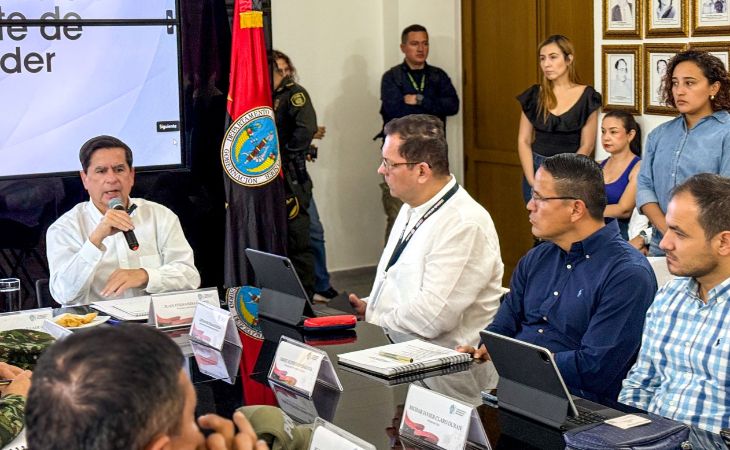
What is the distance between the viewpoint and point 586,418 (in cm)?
228

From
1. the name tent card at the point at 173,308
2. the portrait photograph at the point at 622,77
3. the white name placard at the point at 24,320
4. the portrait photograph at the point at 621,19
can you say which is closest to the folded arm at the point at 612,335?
the name tent card at the point at 173,308

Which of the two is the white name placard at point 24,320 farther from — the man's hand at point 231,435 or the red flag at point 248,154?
the red flag at point 248,154

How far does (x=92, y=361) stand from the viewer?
1359 millimetres

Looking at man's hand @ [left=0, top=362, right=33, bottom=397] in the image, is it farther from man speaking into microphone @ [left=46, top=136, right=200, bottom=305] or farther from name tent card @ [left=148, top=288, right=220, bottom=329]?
man speaking into microphone @ [left=46, top=136, right=200, bottom=305]

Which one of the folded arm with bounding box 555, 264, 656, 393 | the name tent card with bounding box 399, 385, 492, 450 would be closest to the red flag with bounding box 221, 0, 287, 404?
the folded arm with bounding box 555, 264, 656, 393

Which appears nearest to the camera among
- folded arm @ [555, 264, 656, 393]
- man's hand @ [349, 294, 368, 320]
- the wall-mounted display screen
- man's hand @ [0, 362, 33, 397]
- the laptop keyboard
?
the laptop keyboard

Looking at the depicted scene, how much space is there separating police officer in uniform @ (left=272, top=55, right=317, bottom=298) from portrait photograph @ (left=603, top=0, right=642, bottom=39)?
1791mm

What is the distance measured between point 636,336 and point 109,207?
1939mm

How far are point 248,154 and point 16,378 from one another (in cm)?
313

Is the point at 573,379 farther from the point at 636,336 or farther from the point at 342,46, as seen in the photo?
the point at 342,46

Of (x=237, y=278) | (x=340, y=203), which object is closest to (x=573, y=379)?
(x=237, y=278)

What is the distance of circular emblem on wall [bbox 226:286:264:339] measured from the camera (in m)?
3.37

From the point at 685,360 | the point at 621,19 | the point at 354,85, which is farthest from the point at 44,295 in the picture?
the point at 354,85

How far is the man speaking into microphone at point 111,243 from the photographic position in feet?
12.5
